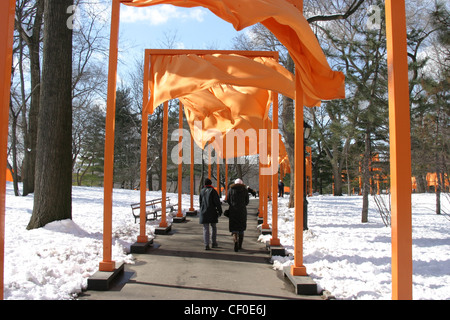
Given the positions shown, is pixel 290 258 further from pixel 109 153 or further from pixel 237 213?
pixel 109 153

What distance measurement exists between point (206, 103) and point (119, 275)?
20.6 feet

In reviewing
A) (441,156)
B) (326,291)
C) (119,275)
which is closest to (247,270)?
(326,291)

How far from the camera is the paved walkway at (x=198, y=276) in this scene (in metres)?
5.13

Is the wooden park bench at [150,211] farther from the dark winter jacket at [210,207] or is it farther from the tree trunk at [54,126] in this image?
the dark winter jacket at [210,207]

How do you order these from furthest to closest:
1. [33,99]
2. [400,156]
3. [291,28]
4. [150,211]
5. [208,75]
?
[33,99]
[150,211]
[208,75]
[291,28]
[400,156]

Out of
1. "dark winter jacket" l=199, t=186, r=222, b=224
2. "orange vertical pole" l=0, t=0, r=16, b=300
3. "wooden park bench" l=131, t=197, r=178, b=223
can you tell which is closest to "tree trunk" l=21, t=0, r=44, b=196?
"wooden park bench" l=131, t=197, r=178, b=223

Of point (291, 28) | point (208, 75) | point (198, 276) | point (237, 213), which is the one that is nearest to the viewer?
point (291, 28)

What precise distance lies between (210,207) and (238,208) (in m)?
0.67

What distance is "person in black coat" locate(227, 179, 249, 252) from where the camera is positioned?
8.46 m

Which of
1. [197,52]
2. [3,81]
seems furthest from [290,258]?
[3,81]

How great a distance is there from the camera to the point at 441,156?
11.1m

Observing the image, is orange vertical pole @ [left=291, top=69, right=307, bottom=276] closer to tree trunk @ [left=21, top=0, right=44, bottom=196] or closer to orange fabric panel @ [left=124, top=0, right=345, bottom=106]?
orange fabric panel @ [left=124, top=0, right=345, bottom=106]

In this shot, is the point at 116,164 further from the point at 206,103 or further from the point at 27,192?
the point at 206,103

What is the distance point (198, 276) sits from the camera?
20.2 feet
